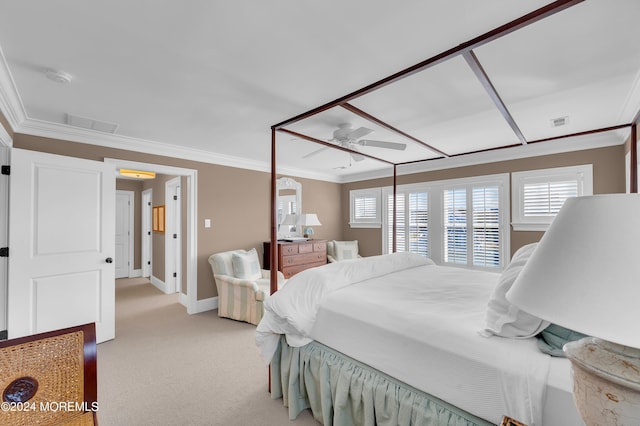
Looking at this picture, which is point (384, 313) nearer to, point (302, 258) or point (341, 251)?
point (302, 258)

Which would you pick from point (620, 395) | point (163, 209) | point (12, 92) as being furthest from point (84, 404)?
point (163, 209)

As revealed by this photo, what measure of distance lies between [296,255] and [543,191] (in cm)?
384

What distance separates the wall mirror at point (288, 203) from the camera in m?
5.41

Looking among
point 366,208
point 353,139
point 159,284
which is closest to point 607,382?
point 353,139

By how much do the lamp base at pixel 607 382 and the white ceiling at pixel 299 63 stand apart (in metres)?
1.52

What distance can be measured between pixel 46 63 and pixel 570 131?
496 cm

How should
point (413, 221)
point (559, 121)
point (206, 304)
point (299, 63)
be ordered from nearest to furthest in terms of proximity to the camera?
1. point (299, 63)
2. point (559, 121)
3. point (206, 304)
4. point (413, 221)

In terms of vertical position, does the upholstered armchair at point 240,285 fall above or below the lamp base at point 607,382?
below

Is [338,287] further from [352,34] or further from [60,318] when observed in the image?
[60,318]

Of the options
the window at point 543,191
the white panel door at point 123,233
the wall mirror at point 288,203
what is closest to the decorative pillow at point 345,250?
the wall mirror at point 288,203

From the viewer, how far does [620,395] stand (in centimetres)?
58

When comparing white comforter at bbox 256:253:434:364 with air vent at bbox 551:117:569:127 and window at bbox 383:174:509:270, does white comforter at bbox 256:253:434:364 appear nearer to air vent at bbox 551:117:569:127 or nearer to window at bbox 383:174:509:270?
air vent at bbox 551:117:569:127

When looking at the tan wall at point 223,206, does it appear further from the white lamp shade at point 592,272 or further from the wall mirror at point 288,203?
the white lamp shade at point 592,272

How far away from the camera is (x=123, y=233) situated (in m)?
6.46
